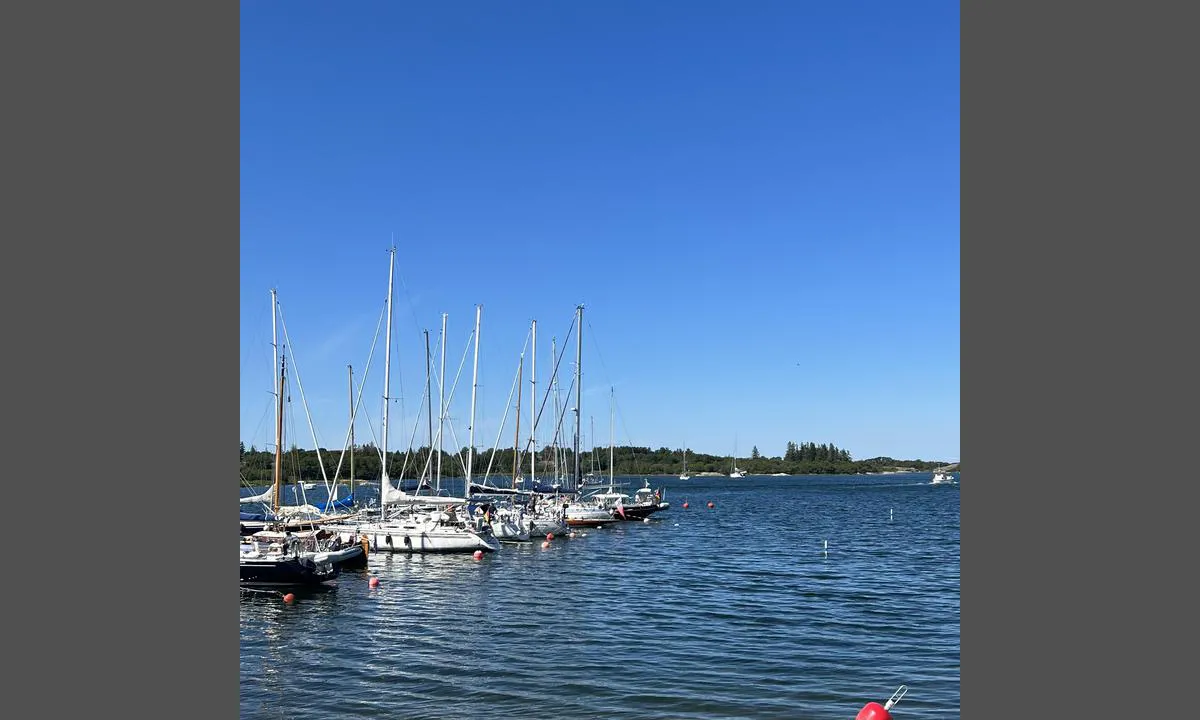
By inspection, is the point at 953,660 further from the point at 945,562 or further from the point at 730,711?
the point at 945,562

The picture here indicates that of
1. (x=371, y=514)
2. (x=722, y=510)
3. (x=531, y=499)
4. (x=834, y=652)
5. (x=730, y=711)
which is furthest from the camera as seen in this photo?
(x=722, y=510)

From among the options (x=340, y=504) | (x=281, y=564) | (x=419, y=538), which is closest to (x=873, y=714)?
(x=281, y=564)

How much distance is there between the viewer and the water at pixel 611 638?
64.9 ft

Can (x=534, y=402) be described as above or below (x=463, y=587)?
above

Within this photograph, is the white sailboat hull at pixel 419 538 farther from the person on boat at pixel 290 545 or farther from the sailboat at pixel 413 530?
the person on boat at pixel 290 545

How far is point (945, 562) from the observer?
1938 inches

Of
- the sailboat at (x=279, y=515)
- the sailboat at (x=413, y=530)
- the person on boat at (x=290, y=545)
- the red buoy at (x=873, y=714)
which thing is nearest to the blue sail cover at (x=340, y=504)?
the sailboat at (x=279, y=515)

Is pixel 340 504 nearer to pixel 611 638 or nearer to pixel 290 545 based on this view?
pixel 290 545

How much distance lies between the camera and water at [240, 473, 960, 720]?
64.9 ft

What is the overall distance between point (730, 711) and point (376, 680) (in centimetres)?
915

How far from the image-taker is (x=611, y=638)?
27312 mm

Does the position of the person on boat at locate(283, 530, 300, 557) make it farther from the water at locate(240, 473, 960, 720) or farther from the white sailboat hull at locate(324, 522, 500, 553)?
the white sailboat hull at locate(324, 522, 500, 553)

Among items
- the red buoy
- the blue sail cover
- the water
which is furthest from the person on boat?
the blue sail cover

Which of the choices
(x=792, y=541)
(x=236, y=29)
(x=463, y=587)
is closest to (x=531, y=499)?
(x=792, y=541)
